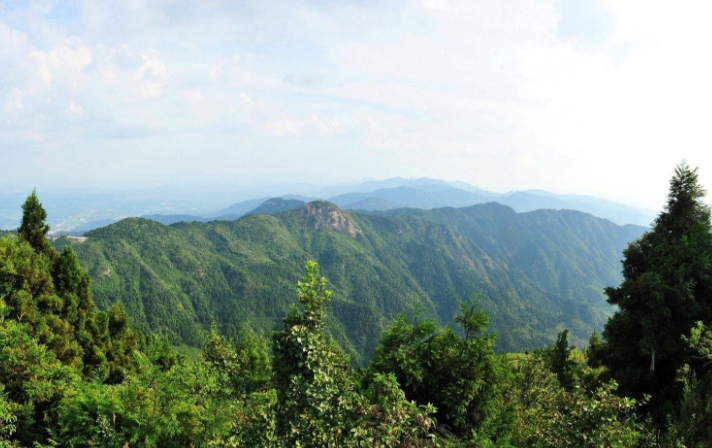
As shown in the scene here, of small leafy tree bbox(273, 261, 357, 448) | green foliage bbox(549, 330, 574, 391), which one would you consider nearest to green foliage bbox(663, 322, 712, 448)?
small leafy tree bbox(273, 261, 357, 448)

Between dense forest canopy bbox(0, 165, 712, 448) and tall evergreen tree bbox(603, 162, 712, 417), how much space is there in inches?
3.7

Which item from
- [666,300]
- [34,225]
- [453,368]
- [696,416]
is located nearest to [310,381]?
[453,368]

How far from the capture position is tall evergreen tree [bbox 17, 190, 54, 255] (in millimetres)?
30119

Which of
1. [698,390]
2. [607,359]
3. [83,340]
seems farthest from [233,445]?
[83,340]

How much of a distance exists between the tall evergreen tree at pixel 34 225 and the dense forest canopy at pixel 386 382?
118 millimetres

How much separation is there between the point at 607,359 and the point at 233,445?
2701 cm

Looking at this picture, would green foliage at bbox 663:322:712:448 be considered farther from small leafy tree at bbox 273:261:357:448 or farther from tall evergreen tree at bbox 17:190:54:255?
tall evergreen tree at bbox 17:190:54:255

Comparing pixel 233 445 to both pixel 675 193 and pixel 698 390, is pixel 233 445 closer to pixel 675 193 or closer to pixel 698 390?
pixel 698 390

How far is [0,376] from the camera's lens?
14328mm

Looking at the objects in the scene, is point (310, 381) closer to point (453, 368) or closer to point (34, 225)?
point (453, 368)

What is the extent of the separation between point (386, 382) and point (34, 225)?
3720 cm

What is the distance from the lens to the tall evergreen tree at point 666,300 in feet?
66.9

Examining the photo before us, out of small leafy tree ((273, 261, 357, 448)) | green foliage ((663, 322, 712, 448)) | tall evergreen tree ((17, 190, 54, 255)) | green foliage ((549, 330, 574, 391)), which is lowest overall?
green foliage ((549, 330, 574, 391))

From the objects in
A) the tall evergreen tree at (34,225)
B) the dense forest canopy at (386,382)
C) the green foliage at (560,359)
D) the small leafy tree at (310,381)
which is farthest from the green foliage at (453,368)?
the tall evergreen tree at (34,225)
